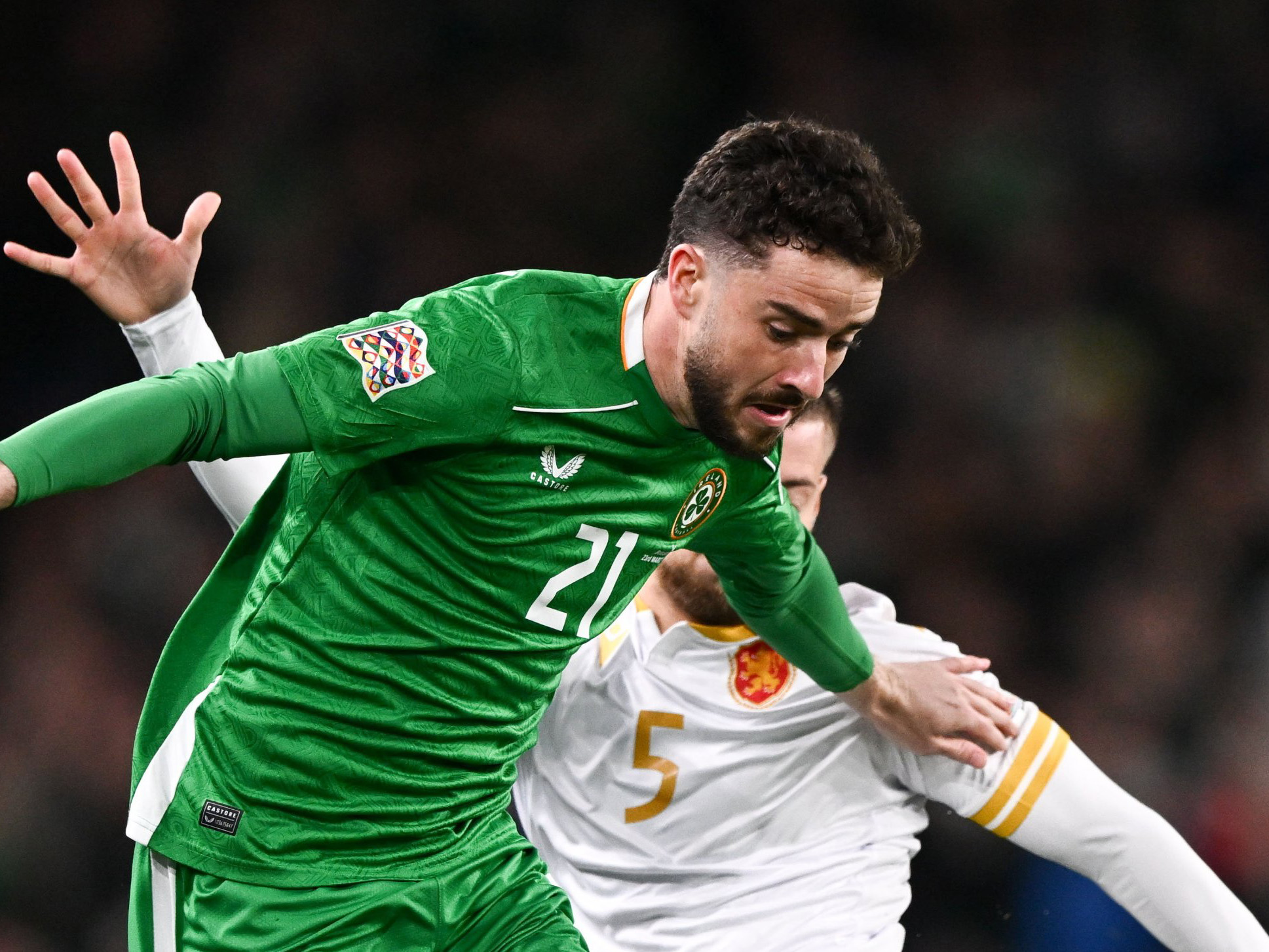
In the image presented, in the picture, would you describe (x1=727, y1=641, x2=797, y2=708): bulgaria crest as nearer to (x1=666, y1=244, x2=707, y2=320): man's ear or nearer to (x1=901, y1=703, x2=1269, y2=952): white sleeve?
(x1=901, y1=703, x2=1269, y2=952): white sleeve

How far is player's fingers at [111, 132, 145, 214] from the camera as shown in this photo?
7.13 feet

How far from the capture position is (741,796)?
9.70 feet

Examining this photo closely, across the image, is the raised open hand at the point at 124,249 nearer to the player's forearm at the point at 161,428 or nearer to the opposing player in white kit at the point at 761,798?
the opposing player in white kit at the point at 761,798

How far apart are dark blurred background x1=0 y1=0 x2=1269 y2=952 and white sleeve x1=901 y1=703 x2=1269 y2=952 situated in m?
1.64

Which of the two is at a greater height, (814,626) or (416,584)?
(416,584)

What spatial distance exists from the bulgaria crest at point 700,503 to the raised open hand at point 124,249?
0.87 meters

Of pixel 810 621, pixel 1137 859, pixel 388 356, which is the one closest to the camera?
pixel 388 356

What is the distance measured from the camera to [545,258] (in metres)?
5.10

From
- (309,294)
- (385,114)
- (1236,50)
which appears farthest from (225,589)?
(1236,50)

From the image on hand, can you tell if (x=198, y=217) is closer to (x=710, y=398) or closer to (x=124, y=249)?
(x=124, y=249)

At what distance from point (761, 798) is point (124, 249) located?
64.5 inches

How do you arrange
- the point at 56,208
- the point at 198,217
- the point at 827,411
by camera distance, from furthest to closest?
the point at 827,411 < the point at 198,217 < the point at 56,208

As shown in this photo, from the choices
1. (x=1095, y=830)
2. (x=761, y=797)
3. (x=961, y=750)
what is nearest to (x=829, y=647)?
(x=961, y=750)

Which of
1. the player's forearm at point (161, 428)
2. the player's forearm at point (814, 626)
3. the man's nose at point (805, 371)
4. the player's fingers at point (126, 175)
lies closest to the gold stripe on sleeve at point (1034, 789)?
the player's forearm at point (814, 626)
